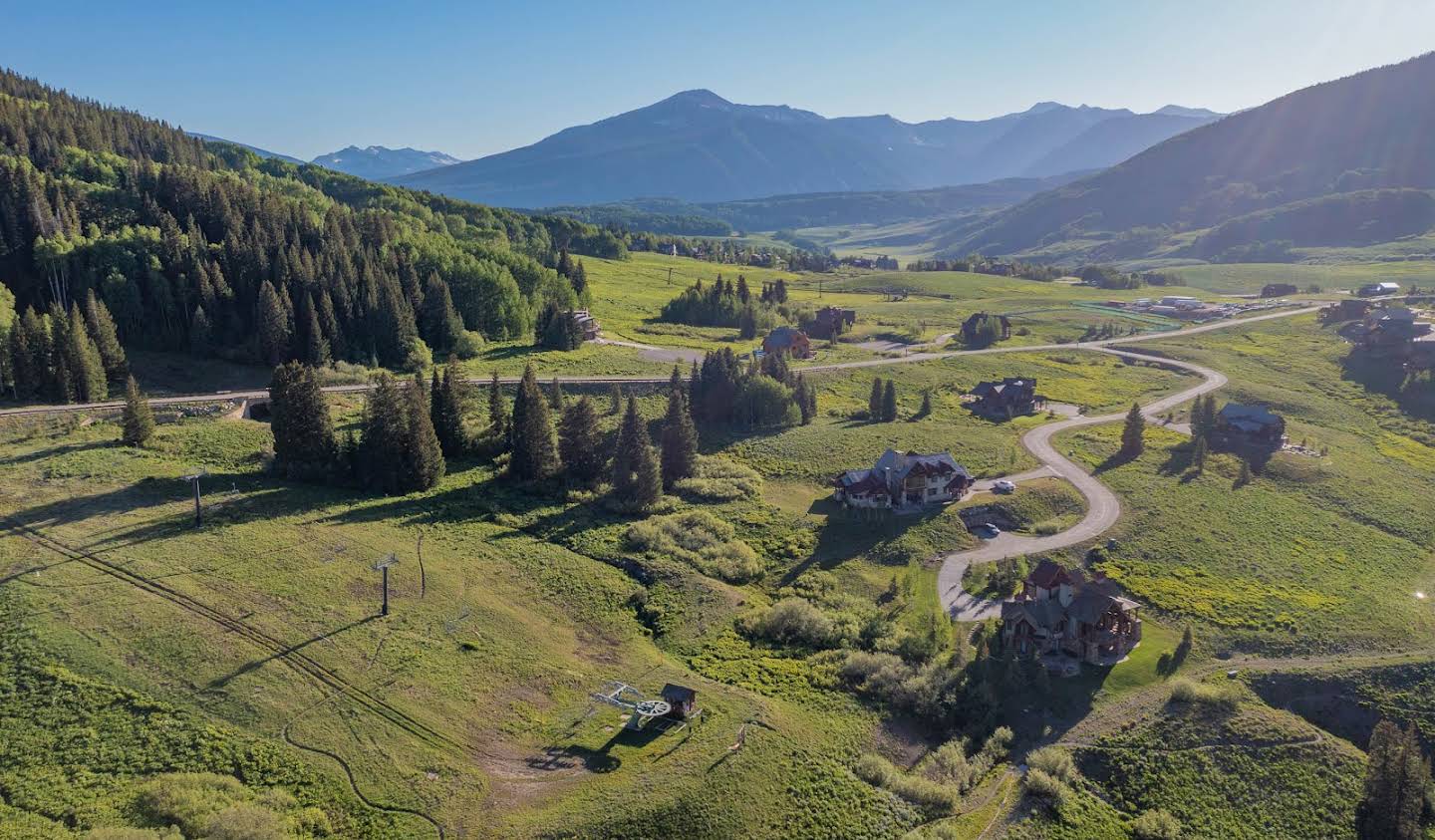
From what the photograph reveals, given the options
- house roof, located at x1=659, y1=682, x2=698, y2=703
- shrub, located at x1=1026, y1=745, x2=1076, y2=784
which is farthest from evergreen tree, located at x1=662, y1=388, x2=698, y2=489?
shrub, located at x1=1026, y1=745, x2=1076, y2=784

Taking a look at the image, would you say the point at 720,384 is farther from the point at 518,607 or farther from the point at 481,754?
the point at 481,754

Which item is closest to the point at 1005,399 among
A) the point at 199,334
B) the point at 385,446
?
the point at 385,446

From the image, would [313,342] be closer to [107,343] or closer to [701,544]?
[107,343]

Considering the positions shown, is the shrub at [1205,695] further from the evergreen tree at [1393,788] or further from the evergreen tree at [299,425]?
the evergreen tree at [299,425]

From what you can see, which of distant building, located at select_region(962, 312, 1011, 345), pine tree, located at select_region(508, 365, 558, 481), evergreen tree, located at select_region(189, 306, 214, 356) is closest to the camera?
pine tree, located at select_region(508, 365, 558, 481)

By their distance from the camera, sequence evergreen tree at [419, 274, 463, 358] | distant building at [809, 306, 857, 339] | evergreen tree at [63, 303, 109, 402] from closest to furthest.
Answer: evergreen tree at [63, 303, 109, 402] < evergreen tree at [419, 274, 463, 358] < distant building at [809, 306, 857, 339]

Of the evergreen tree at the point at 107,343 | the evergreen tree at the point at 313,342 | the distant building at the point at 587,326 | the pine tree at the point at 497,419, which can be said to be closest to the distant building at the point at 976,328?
the distant building at the point at 587,326

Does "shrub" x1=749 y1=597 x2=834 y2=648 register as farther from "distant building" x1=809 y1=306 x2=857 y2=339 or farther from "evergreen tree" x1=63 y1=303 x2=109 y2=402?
"distant building" x1=809 y1=306 x2=857 y2=339
